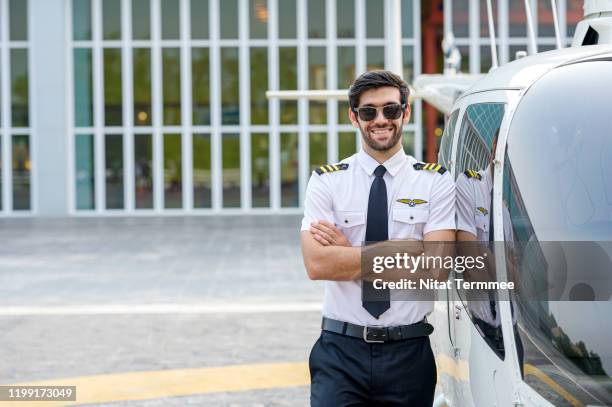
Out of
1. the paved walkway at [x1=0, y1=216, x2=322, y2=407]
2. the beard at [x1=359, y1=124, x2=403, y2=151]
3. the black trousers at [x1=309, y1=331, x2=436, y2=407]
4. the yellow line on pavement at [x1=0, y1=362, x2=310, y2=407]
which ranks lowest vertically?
the yellow line on pavement at [x1=0, y1=362, x2=310, y2=407]

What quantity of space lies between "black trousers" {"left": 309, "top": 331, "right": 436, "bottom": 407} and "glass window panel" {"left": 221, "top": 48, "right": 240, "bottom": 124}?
72.7ft

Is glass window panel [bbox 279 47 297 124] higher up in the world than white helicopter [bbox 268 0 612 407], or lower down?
higher up

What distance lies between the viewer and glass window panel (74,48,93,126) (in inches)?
981

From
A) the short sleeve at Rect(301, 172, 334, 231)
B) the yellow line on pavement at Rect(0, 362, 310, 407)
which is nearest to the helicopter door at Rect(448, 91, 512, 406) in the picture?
the short sleeve at Rect(301, 172, 334, 231)

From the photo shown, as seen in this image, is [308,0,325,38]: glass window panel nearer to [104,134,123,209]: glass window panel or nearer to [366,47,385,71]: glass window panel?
[366,47,385,71]: glass window panel

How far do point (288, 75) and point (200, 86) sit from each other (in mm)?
2321

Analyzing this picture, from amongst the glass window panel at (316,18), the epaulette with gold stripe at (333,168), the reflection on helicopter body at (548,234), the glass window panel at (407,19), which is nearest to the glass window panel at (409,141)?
the glass window panel at (407,19)

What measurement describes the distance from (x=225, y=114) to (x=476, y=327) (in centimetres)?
2221

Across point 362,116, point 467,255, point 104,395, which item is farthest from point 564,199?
point 104,395

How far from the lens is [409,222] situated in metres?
3.27

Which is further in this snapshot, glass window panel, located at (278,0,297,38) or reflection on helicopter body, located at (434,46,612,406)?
glass window panel, located at (278,0,297,38)

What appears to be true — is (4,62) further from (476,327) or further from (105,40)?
(476,327)

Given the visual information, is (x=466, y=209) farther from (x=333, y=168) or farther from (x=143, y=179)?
(x=143, y=179)

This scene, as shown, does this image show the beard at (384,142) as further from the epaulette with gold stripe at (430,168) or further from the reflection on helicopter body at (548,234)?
the reflection on helicopter body at (548,234)
